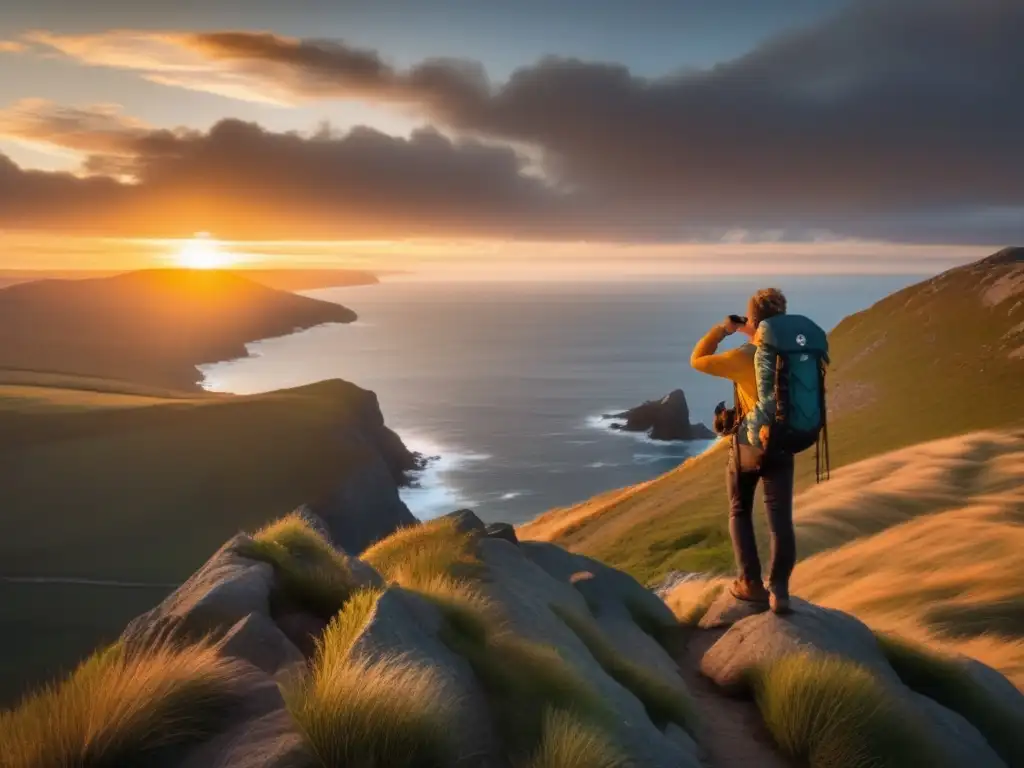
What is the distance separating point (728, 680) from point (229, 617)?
6430mm

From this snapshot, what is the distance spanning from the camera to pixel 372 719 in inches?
214

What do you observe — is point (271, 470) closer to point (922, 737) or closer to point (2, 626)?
point (2, 626)

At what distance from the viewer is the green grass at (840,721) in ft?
25.3

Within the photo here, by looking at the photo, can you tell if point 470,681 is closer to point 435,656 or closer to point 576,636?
point 435,656

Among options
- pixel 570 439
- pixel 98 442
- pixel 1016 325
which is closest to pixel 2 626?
pixel 98 442

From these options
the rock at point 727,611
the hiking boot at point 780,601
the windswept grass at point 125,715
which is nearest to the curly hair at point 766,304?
the hiking boot at point 780,601

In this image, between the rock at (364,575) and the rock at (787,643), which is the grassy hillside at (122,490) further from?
the rock at (787,643)

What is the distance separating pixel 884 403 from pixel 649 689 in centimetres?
6642

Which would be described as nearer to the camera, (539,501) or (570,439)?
(539,501)

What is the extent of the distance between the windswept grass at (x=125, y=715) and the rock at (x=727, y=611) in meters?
8.28

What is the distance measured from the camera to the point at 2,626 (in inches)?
1832

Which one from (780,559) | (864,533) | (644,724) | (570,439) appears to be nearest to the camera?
(644,724)

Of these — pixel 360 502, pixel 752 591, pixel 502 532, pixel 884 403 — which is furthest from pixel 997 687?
pixel 360 502

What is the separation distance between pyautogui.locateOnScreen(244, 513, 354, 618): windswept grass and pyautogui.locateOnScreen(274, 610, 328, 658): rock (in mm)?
170
